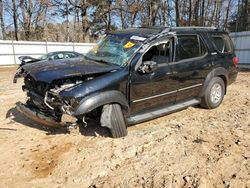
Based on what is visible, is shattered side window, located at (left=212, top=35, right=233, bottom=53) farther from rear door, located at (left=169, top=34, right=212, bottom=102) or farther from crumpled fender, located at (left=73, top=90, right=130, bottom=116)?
crumpled fender, located at (left=73, top=90, right=130, bottom=116)

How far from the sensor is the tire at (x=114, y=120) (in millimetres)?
4352

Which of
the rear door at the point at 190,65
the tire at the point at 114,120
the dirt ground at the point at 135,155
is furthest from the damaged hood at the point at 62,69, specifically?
the rear door at the point at 190,65

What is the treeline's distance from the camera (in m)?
29.1

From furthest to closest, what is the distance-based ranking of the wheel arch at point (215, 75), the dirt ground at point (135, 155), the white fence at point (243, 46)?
the white fence at point (243, 46)
the wheel arch at point (215, 75)
the dirt ground at point (135, 155)

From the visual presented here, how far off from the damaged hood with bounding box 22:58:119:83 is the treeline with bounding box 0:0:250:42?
83.2 ft

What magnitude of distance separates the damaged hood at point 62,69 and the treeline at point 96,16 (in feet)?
83.2

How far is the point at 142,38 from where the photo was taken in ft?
16.3

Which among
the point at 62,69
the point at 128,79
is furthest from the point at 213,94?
the point at 62,69

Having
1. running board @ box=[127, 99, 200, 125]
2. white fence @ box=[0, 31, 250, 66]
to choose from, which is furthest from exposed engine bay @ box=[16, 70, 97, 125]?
white fence @ box=[0, 31, 250, 66]

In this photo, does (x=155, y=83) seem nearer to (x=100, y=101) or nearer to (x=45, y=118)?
(x=100, y=101)

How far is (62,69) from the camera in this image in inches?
169

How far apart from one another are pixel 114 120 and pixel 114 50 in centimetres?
145

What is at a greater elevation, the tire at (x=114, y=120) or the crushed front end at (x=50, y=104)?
the crushed front end at (x=50, y=104)

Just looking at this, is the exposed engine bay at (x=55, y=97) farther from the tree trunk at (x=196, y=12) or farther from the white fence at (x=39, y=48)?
the tree trunk at (x=196, y=12)
